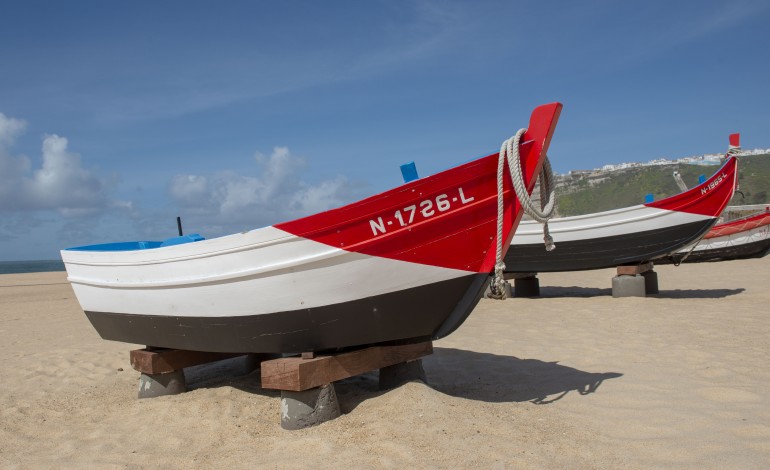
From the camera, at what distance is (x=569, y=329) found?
721cm

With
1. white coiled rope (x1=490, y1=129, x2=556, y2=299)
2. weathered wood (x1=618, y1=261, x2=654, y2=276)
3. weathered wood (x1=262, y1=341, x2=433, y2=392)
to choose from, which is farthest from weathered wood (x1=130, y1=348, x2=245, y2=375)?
weathered wood (x1=618, y1=261, x2=654, y2=276)

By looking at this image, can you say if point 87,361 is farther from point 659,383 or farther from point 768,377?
point 768,377

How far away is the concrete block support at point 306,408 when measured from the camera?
372 centimetres

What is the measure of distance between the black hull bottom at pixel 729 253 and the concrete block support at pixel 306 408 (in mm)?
13836

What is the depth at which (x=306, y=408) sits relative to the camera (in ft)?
12.2

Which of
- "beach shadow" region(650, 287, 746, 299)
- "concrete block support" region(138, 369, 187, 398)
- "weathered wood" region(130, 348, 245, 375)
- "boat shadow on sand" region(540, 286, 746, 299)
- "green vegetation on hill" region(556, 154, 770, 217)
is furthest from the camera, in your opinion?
"green vegetation on hill" region(556, 154, 770, 217)

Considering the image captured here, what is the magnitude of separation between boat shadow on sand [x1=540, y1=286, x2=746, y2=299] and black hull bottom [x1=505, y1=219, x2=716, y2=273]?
0.68 meters

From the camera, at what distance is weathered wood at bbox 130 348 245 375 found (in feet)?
15.6

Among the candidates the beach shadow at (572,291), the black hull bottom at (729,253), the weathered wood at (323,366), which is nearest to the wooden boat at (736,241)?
the black hull bottom at (729,253)

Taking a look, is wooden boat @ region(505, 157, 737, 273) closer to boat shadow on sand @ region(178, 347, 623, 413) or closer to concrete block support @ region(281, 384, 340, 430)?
boat shadow on sand @ region(178, 347, 623, 413)

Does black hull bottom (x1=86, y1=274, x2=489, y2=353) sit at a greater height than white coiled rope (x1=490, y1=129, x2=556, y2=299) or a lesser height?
lesser

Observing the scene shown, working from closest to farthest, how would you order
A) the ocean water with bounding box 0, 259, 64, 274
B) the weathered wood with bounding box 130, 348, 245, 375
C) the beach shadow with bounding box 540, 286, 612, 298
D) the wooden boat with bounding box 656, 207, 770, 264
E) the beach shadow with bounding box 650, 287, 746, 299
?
the weathered wood with bounding box 130, 348, 245, 375, the beach shadow with bounding box 650, 287, 746, 299, the beach shadow with bounding box 540, 286, 612, 298, the wooden boat with bounding box 656, 207, 770, 264, the ocean water with bounding box 0, 259, 64, 274

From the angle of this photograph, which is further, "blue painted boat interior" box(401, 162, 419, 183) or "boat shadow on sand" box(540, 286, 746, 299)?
"boat shadow on sand" box(540, 286, 746, 299)

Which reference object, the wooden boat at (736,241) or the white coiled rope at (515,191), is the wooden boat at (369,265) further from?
the wooden boat at (736,241)
